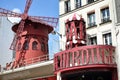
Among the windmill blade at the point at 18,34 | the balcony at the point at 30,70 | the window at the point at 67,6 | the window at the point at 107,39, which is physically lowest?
the balcony at the point at 30,70

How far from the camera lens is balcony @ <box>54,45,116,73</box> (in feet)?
51.8

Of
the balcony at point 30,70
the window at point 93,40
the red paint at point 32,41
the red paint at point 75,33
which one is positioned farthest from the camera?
the red paint at point 32,41

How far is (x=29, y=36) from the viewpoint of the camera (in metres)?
24.7

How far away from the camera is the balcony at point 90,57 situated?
1579cm

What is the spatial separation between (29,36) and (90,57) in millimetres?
9536

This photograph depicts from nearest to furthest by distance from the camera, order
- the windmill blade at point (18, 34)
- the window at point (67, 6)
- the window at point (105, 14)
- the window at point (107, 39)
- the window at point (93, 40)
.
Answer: the window at point (107, 39), the window at point (105, 14), the window at point (93, 40), the window at point (67, 6), the windmill blade at point (18, 34)

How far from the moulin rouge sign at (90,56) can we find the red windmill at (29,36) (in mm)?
8034

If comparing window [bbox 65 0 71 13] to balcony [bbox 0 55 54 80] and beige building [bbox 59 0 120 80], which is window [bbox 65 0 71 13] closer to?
beige building [bbox 59 0 120 80]

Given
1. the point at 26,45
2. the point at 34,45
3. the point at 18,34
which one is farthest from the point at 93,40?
the point at 18,34

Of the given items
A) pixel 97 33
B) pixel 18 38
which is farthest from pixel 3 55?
pixel 97 33

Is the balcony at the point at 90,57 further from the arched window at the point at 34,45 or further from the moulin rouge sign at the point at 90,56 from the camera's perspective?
the arched window at the point at 34,45

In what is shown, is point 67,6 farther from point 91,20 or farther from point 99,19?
point 99,19

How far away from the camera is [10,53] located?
3238 cm

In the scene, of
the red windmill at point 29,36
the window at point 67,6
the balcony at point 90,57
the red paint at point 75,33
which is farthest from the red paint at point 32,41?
the balcony at point 90,57
